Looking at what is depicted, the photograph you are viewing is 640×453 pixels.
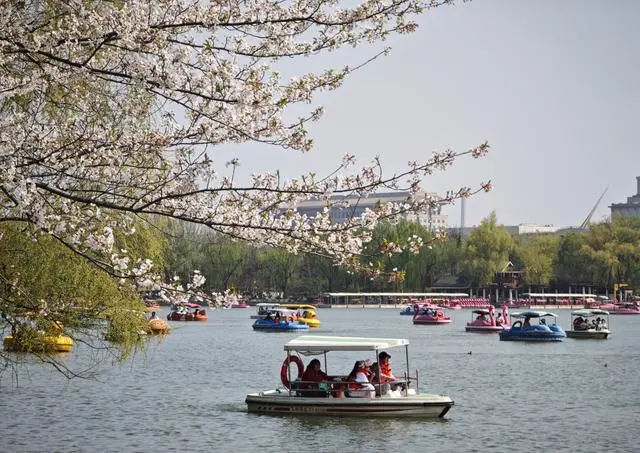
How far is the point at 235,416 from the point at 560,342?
1705 inches

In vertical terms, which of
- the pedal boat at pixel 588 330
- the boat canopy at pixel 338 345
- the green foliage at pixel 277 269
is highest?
the green foliage at pixel 277 269

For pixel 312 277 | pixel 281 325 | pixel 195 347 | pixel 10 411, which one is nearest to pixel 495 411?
pixel 10 411

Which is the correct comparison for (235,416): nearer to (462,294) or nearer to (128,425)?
(128,425)

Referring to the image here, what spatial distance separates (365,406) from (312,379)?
1.78 m

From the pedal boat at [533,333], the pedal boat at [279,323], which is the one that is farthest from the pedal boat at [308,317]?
the pedal boat at [533,333]

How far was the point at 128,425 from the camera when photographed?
32594 millimetres

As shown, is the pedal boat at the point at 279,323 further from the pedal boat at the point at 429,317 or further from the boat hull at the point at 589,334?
the boat hull at the point at 589,334

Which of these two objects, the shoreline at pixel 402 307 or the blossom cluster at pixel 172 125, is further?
the shoreline at pixel 402 307

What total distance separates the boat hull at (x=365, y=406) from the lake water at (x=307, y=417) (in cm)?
35

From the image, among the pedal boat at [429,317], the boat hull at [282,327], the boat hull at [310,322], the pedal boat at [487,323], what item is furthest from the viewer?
the pedal boat at [429,317]

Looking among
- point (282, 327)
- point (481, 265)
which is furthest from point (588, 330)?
point (481, 265)

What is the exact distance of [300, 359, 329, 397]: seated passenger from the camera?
31984 millimetres

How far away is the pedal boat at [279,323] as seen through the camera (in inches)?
3519

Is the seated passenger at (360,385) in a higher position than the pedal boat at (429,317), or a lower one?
lower
